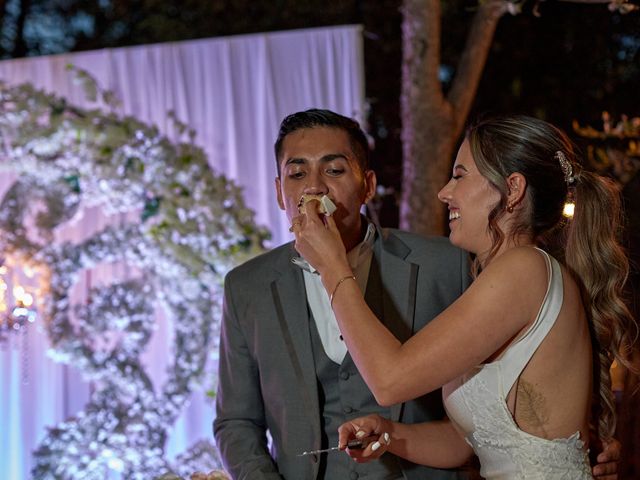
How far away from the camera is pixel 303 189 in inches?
116

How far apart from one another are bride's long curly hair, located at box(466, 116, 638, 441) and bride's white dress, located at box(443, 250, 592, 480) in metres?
0.20

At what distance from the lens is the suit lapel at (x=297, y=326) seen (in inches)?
110

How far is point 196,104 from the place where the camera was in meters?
5.74

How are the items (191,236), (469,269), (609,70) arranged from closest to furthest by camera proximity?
(469,269)
(191,236)
(609,70)

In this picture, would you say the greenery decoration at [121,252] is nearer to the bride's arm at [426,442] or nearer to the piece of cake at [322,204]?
the piece of cake at [322,204]

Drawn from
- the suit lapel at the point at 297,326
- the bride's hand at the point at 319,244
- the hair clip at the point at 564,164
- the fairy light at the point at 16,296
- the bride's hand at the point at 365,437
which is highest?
the hair clip at the point at 564,164

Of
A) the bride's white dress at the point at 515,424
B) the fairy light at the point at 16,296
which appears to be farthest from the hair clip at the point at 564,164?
the fairy light at the point at 16,296

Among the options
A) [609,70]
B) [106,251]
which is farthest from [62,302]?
[609,70]

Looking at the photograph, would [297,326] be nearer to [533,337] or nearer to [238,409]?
[238,409]

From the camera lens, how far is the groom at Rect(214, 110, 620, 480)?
2.80 m

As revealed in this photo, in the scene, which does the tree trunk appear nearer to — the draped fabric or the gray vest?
the draped fabric

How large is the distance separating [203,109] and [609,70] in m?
3.66

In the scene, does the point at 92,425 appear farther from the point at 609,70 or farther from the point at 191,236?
the point at 609,70

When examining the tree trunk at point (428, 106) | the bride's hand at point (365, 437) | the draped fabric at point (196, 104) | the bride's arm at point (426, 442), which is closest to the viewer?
the bride's hand at point (365, 437)
